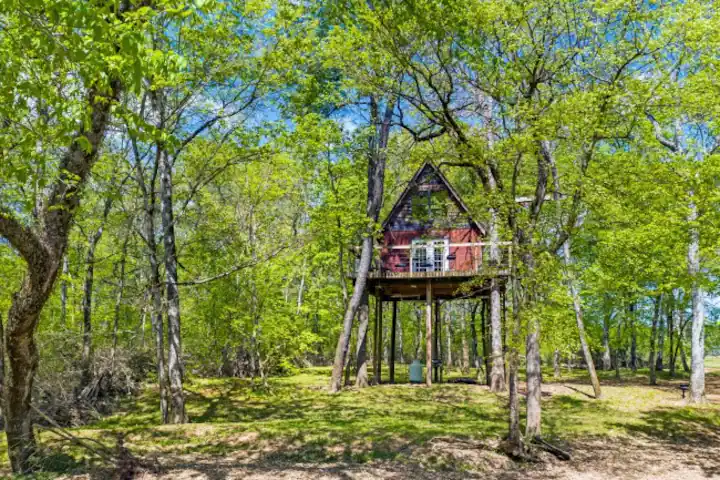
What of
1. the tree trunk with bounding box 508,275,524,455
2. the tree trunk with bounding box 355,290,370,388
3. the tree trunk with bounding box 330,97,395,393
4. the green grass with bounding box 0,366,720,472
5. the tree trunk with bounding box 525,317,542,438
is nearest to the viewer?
the tree trunk with bounding box 508,275,524,455

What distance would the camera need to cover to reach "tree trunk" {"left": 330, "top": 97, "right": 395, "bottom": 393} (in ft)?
65.1

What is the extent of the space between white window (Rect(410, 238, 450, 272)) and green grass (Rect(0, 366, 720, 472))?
17.4 feet

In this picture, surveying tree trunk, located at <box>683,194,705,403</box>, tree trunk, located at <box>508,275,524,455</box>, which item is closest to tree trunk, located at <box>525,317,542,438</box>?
tree trunk, located at <box>508,275,524,455</box>

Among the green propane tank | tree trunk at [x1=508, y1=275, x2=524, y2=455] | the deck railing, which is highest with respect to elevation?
the deck railing

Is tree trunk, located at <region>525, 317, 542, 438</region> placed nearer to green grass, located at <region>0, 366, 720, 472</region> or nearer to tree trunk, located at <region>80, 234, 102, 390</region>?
green grass, located at <region>0, 366, 720, 472</region>

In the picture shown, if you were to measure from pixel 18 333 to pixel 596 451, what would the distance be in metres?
10.3

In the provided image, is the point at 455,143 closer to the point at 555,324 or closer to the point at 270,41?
the point at 555,324

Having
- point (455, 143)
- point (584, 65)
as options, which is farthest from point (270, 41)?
point (584, 65)

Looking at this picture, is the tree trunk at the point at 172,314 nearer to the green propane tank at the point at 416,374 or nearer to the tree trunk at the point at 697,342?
the green propane tank at the point at 416,374

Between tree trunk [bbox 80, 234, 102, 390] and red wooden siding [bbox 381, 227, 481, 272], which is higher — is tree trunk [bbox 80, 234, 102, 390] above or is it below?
below

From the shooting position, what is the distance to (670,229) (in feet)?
50.7

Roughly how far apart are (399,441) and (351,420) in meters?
3.27

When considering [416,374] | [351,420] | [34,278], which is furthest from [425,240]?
[34,278]

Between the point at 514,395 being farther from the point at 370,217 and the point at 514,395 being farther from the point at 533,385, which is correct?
the point at 370,217
